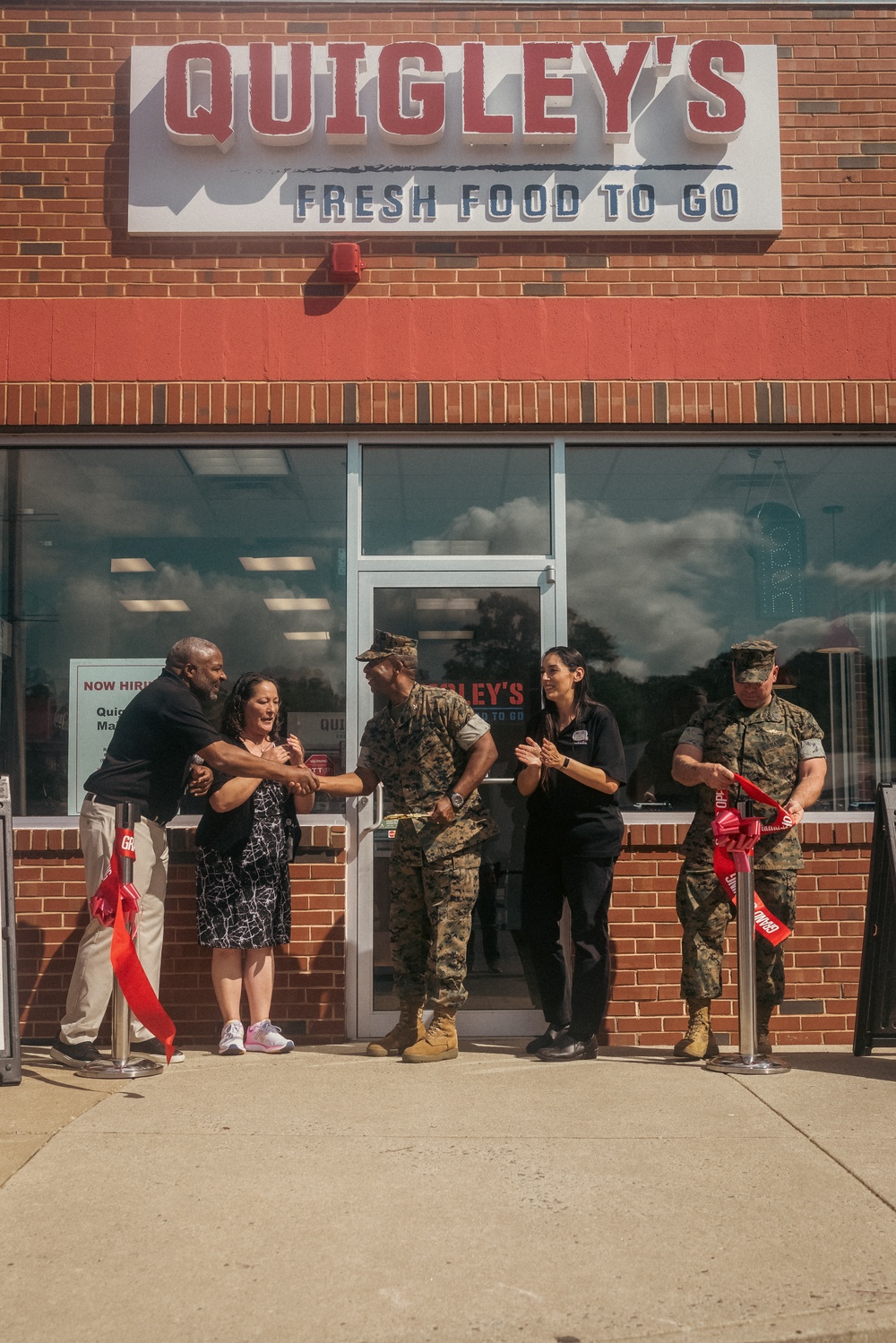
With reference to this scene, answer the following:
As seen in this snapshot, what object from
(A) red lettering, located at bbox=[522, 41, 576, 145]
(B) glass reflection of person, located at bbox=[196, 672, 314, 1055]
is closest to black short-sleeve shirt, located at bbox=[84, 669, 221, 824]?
(B) glass reflection of person, located at bbox=[196, 672, 314, 1055]

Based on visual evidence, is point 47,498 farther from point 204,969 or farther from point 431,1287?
point 431,1287

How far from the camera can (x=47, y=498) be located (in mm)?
7125

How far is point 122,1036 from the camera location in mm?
5699

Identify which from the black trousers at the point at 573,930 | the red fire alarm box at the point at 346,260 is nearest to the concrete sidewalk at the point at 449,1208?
the black trousers at the point at 573,930

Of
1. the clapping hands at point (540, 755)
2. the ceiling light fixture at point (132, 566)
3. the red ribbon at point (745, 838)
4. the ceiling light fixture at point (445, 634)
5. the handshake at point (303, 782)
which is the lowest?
the red ribbon at point (745, 838)

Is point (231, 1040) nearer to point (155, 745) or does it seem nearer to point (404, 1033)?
point (404, 1033)

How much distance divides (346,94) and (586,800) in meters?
4.10

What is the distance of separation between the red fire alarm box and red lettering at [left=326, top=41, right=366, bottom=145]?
61 cm

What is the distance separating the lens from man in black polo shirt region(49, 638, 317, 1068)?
19.5 ft

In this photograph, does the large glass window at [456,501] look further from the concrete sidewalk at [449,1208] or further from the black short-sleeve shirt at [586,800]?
the concrete sidewalk at [449,1208]

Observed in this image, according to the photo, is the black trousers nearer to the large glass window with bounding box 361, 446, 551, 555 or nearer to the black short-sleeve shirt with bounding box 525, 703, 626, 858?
the black short-sleeve shirt with bounding box 525, 703, 626, 858

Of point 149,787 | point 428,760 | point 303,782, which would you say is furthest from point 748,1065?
point 149,787

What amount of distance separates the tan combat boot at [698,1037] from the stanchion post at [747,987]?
193mm

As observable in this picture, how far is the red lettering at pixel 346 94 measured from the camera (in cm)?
701
